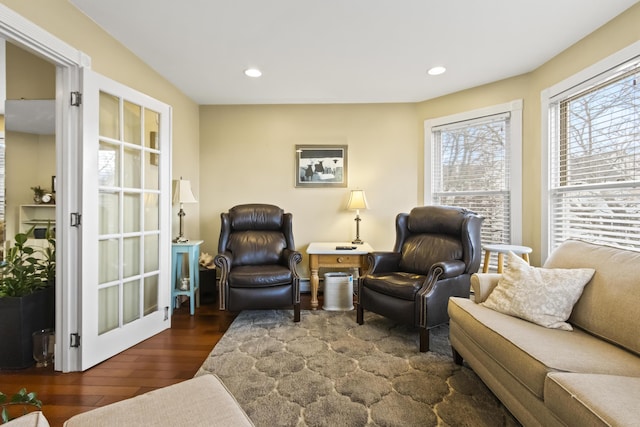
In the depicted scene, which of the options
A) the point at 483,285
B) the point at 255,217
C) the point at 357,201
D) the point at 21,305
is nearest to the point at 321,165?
the point at 357,201

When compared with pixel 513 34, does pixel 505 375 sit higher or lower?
lower

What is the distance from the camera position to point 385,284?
2.53 metres

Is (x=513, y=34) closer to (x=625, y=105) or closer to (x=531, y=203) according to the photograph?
(x=625, y=105)

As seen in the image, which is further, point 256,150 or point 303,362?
point 256,150

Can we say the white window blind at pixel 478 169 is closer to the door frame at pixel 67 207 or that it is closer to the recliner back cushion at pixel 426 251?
the recliner back cushion at pixel 426 251

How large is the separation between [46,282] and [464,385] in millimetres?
2993

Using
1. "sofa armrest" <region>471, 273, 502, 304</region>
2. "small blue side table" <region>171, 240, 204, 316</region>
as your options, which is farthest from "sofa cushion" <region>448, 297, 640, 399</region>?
"small blue side table" <region>171, 240, 204, 316</region>

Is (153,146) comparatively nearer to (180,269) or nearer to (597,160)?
(180,269)

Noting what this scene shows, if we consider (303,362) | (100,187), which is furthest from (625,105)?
(100,187)

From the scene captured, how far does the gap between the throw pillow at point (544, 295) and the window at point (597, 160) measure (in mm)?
845

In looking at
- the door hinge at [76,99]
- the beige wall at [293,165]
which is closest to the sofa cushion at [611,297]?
the beige wall at [293,165]

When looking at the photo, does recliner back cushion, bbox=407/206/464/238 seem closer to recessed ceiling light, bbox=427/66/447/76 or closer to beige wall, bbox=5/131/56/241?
recessed ceiling light, bbox=427/66/447/76

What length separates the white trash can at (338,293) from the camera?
3146 millimetres

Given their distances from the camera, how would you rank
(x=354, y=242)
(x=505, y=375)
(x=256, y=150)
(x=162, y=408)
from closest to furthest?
1. (x=162, y=408)
2. (x=505, y=375)
3. (x=354, y=242)
4. (x=256, y=150)
